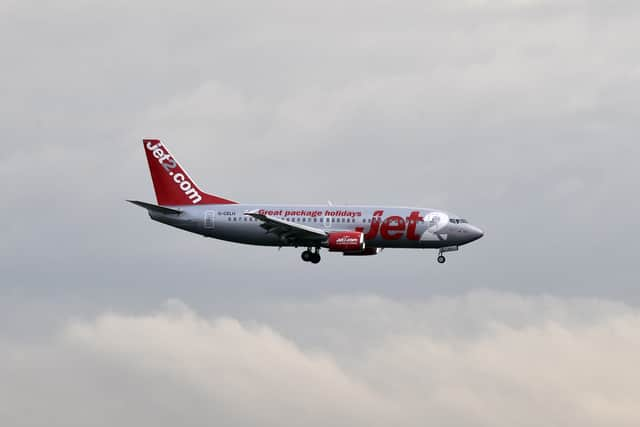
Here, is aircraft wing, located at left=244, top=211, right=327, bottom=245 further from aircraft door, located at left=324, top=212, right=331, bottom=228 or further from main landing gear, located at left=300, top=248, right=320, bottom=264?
main landing gear, located at left=300, top=248, right=320, bottom=264

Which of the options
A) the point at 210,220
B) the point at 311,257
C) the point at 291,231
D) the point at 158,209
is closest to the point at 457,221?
the point at 311,257

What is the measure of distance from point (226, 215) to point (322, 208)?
8.14 metres

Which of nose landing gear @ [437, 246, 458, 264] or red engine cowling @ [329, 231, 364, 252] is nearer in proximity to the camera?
red engine cowling @ [329, 231, 364, 252]

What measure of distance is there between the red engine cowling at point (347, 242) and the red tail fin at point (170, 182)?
10.8m

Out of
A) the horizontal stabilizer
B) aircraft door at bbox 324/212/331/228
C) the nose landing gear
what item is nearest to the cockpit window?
the nose landing gear

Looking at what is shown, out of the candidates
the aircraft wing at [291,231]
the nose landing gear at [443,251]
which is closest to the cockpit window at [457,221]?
the nose landing gear at [443,251]

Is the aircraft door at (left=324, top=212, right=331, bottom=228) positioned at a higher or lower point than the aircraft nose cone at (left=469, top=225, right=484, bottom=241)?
lower

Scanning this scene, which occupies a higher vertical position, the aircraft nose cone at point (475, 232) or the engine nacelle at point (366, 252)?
the aircraft nose cone at point (475, 232)

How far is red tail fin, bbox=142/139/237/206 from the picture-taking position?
280ft

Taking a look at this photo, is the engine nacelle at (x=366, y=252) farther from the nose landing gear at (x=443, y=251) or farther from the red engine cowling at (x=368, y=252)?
the nose landing gear at (x=443, y=251)

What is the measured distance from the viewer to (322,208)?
271 feet

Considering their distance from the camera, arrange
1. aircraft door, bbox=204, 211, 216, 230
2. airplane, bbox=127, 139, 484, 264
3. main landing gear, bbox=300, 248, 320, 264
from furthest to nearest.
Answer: main landing gear, bbox=300, 248, 320, 264
aircraft door, bbox=204, 211, 216, 230
airplane, bbox=127, 139, 484, 264

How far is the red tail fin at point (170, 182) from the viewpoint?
3364 inches

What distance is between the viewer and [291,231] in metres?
80.1
